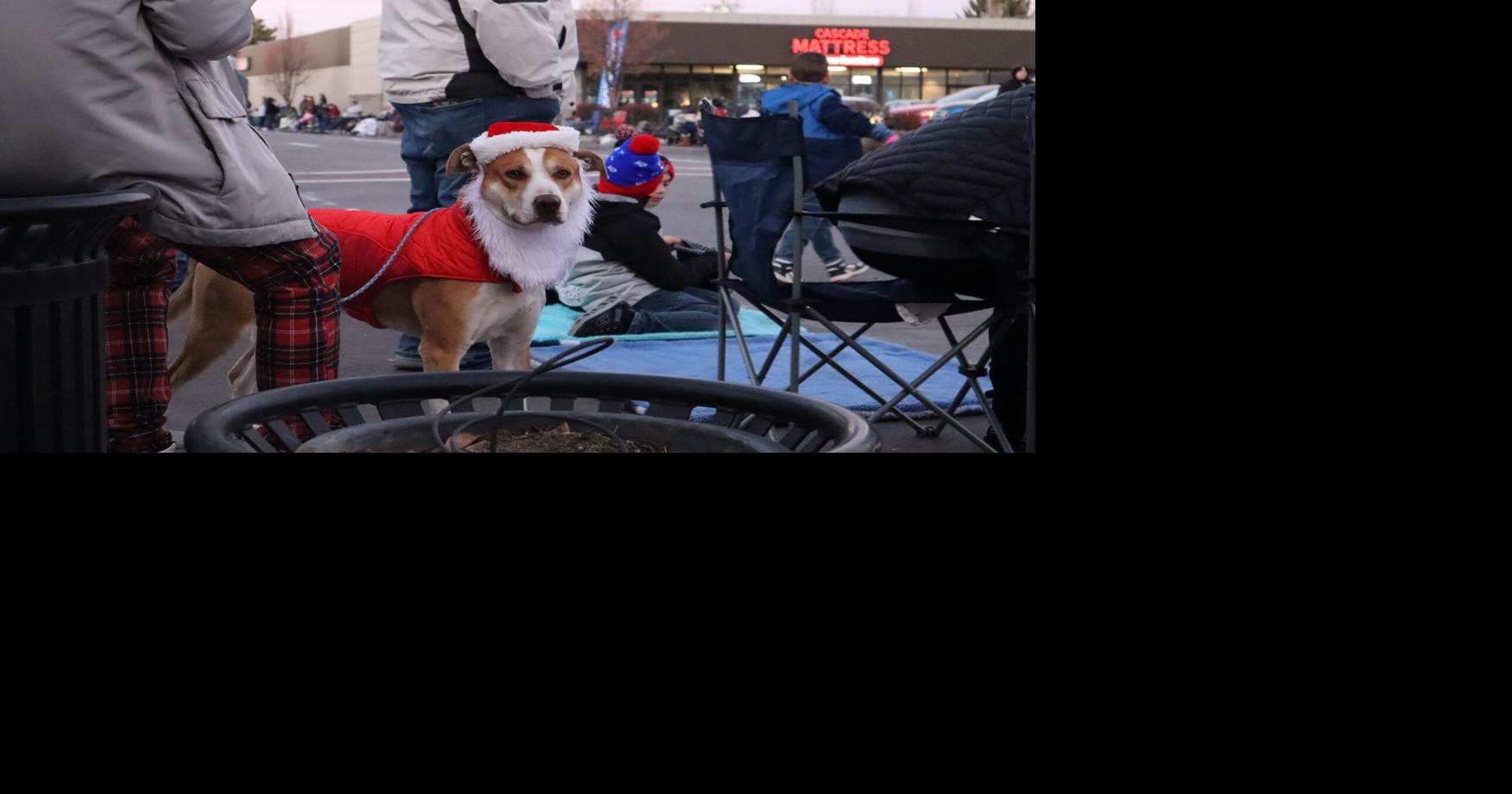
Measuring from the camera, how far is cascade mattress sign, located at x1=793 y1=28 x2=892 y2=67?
2167 inches

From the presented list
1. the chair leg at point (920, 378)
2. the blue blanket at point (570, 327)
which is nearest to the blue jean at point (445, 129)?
the blue blanket at point (570, 327)

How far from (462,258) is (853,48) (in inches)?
2112

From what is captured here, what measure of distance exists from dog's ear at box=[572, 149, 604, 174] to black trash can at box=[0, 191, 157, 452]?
9.52 feet

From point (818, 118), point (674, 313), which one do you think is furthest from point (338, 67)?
point (674, 313)

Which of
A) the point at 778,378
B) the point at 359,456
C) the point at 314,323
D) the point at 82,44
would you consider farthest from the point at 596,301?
the point at 359,456

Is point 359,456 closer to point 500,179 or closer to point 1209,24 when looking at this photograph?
point 1209,24

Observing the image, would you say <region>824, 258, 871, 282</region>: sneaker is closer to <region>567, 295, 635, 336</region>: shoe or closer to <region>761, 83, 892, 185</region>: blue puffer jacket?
<region>761, 83, 892, 185</region>: blue puffer jacket

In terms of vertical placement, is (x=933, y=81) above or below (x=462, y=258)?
above

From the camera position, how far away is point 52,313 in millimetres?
2031

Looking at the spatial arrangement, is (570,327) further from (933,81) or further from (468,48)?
(933,81)

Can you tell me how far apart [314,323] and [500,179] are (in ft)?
4.33

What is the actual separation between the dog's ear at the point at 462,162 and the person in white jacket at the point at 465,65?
17.9 inches

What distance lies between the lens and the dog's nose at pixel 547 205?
4672 mm

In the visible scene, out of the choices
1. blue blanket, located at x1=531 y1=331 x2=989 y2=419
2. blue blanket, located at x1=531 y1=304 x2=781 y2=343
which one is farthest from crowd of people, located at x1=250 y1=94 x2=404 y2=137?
blue blanket, located at x1=531 y1=331 x2=989 y2=419
